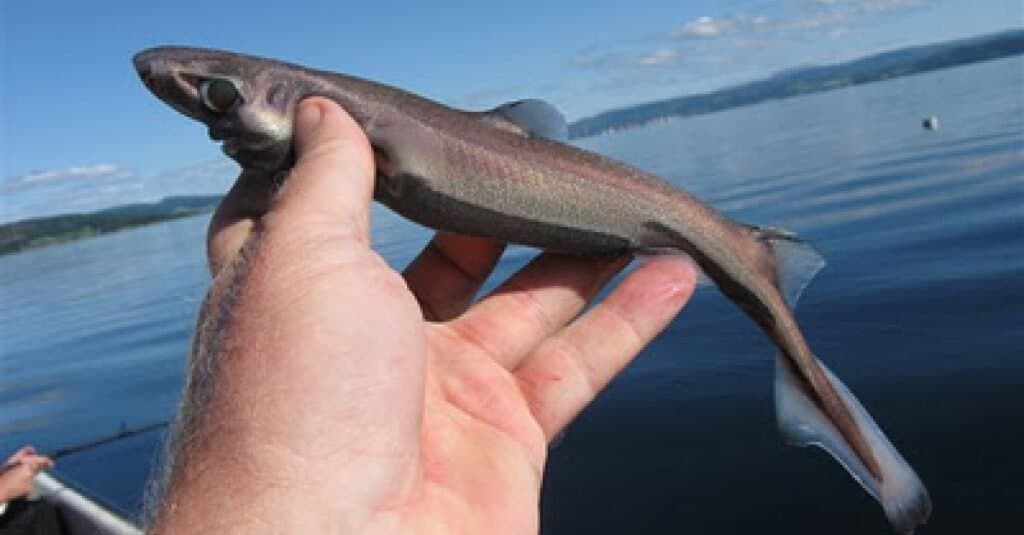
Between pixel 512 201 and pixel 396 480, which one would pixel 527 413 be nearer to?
pixel 512 201

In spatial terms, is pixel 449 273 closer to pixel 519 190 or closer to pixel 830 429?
pixel 519 190

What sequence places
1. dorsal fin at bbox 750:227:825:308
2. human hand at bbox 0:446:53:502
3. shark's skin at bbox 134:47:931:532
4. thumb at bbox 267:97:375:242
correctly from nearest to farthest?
1. thumb at bbox 267:97:375:242
2. shark's skin at bbox 134:47:931:532
3. dorsal fin at bbox 750:227:825:308
4. human hand at bbox 0:446:53:502

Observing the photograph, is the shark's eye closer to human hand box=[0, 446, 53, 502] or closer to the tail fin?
the tail fin

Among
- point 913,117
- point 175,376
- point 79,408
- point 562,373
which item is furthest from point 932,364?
point 913,117

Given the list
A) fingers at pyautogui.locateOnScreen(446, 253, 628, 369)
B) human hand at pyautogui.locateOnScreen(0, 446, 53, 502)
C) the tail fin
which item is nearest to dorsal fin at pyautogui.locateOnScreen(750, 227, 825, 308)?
the tail fin

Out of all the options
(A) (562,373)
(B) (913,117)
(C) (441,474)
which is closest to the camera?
(C) (441,474)

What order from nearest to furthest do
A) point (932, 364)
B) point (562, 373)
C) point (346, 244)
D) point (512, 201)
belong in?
point (346, 244)
point (512, 201)
point (562, 373)
point (932, 364)
